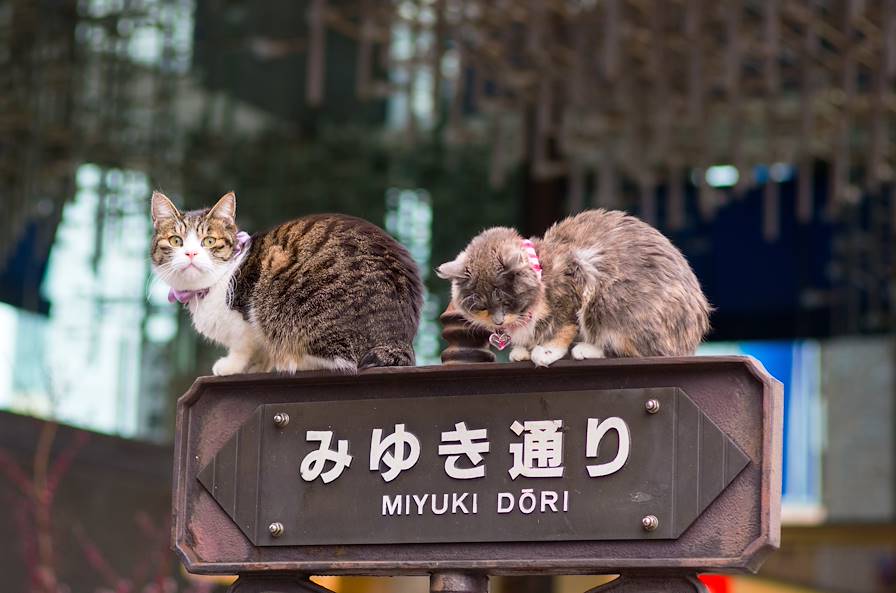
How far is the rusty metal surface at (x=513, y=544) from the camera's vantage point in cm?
134

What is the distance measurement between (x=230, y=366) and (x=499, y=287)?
39 cm

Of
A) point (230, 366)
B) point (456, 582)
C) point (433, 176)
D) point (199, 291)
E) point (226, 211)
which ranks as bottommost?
point (456, 582)

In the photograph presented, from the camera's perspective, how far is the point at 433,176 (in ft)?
28.6

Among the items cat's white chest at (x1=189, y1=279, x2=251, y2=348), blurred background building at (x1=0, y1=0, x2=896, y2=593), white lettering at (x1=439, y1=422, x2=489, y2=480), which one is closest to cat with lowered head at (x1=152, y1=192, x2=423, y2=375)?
cat's white chest at (x1=189, y1=279, x2=251, y2=348)

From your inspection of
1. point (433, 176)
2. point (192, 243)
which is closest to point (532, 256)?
point (192, 243)

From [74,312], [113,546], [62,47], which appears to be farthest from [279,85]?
[113,546]

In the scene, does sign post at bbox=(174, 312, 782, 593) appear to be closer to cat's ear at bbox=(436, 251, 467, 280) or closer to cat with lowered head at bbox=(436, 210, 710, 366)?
cat with lowered head at bbox=(436, 210, 710, 366)

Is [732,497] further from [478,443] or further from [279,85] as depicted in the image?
[279,85]

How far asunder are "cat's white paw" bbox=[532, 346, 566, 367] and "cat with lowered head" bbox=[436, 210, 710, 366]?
1.0 inches

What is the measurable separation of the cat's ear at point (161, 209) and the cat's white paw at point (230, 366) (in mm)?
257

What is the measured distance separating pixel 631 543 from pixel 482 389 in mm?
239

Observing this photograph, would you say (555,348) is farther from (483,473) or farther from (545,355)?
(483,473)

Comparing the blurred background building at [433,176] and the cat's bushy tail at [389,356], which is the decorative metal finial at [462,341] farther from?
the blurred background building at [433,176]

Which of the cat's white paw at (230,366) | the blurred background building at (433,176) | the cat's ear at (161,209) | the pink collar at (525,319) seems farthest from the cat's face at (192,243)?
the blurred background building at (433,176)
